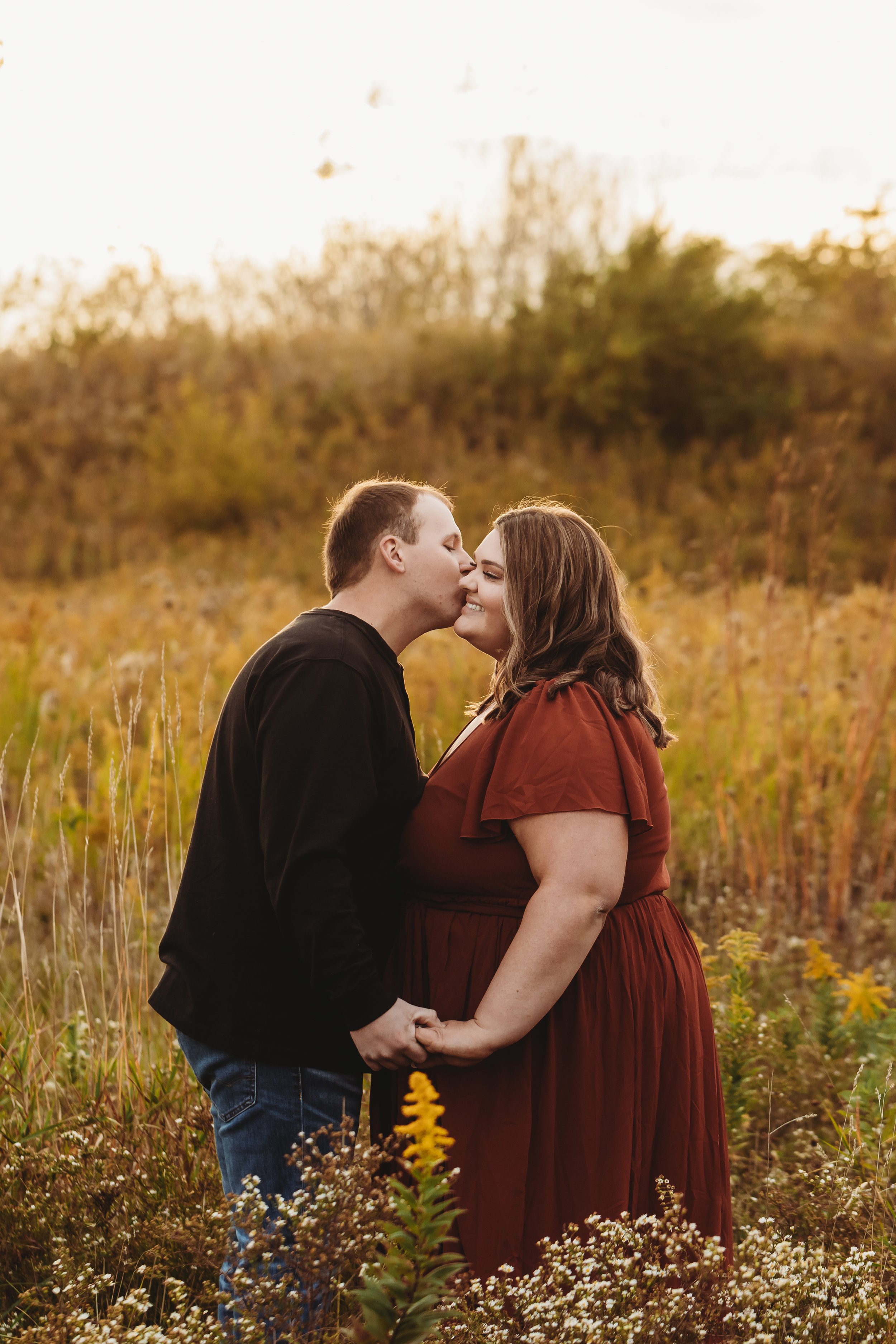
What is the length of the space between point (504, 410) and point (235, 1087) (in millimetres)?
17214

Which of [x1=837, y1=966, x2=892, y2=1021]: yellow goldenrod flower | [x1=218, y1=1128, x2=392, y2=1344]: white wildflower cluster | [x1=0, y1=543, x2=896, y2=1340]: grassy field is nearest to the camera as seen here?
[x1=218, y1=1128, x2=392, y2=1344]: white wildflower cluster

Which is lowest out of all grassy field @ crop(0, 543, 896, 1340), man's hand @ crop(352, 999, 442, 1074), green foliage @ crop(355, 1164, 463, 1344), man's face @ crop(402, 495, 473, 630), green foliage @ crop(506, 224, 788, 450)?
grassy field @ crop(0, 543, 896, 1340)

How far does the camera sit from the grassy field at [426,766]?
2.43 metres

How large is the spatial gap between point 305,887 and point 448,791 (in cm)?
38

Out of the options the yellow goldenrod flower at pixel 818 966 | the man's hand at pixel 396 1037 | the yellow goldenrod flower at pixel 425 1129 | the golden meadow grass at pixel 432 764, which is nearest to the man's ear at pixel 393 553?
the man's hand at pixel 396 1037

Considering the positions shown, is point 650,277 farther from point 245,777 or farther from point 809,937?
point 245,777

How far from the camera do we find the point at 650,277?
54.9ft

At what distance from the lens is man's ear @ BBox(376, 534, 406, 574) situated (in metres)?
2.44

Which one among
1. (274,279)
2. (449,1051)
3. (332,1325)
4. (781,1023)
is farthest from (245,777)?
(274,279)

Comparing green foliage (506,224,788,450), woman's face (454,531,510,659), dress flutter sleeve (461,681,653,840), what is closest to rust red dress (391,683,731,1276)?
dress flutter sleeve (461,681,653,840)

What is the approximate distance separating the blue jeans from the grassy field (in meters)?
0.12

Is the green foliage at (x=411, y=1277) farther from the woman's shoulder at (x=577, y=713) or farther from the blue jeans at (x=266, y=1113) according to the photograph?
the woman's shoulder at (x=577, y=713)

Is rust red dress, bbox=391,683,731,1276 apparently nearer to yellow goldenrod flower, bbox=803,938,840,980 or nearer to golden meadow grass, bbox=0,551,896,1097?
golden meadow grass, bbox=0,551,896,1097

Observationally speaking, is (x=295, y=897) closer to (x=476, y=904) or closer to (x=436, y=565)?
(x=476, y=904)
